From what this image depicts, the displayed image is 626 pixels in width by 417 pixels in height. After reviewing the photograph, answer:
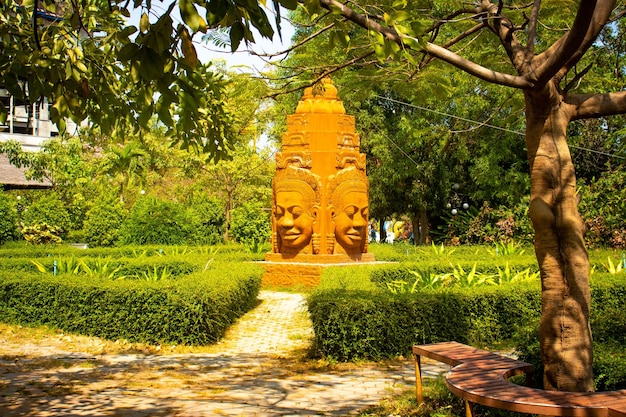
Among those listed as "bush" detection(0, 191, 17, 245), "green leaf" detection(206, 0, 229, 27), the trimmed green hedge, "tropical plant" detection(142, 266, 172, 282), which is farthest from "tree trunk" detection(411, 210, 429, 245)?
"green leaf" detection(206, 0, 229, 27)

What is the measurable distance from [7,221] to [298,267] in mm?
13798

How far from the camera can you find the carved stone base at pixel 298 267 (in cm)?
1474

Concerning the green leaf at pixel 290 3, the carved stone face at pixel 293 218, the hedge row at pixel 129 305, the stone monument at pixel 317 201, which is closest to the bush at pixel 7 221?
the stone monument at pixel 317 201

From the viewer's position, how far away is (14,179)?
105 feet

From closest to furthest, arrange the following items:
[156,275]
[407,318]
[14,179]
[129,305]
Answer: [407,318]
[129,305]
[156,275]
[14,179]

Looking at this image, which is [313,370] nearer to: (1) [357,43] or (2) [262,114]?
(1) [357,43]

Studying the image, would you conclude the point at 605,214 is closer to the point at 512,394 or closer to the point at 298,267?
the point at 298,267

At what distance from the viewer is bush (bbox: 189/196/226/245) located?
23625mm

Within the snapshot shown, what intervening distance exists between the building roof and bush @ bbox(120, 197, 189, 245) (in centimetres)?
1147

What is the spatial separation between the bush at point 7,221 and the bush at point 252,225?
8083 mm

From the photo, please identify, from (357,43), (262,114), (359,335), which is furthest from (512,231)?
(357,43)

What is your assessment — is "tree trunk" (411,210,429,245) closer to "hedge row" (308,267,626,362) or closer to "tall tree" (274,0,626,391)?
"hedge row" (308,267,626,362)

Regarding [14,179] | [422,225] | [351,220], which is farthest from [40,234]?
[422,225]

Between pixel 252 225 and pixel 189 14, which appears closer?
pixel 189 14
